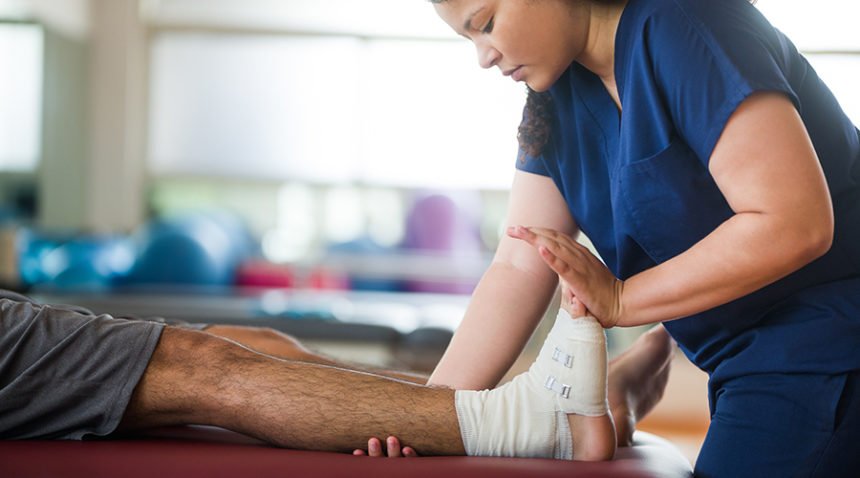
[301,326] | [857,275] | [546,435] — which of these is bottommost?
[301,326]

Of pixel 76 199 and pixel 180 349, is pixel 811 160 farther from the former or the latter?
pixel 76 199

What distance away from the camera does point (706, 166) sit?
107 cm

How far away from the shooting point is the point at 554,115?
1.41 m

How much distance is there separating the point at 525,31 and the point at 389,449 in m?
0.58

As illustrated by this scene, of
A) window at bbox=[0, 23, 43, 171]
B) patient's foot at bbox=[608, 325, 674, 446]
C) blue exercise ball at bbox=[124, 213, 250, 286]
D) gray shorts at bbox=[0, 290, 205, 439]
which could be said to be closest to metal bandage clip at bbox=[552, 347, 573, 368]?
patient's foot at bbox=[608, 325, 674, 446]

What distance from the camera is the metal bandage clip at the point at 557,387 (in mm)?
1161

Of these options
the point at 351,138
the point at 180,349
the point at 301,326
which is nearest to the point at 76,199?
the point at 351,138

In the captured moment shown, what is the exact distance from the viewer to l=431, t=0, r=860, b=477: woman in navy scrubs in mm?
986

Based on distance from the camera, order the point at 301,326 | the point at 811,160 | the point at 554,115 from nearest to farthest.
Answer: the point at 811,160, the point at 554,115, the point at 301,326

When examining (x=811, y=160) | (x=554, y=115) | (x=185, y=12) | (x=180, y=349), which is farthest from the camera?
(x=185, y=12)

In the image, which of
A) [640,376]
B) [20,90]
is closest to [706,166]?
[640,376]

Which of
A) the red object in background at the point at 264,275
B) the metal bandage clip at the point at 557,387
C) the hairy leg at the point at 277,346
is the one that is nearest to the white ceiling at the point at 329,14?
the red object in background at the point at 264,275

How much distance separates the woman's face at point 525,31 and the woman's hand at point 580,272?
25 centimetres

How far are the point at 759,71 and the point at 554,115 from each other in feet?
1.46
